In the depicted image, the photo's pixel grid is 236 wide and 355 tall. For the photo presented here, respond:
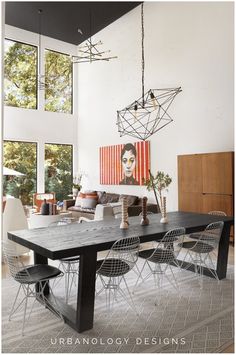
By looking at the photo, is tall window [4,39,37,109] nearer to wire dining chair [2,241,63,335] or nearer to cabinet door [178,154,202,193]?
cabinet door [178,154,202,193]

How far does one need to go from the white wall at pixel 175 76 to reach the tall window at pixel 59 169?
1.15m

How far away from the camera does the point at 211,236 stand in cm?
430

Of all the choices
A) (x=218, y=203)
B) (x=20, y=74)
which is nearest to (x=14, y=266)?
(x=218, y=203)

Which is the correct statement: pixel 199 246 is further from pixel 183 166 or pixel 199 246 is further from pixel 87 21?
pixel 87 21

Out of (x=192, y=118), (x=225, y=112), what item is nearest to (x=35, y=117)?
(x=192, y=118)

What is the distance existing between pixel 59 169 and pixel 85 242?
26.5ft

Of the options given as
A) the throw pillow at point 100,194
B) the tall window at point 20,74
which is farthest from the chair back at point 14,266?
the tall window at point 20,74

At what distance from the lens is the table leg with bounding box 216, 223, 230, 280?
14.1 ft

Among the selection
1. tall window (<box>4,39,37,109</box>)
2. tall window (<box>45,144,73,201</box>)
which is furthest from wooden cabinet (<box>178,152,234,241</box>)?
tall window (<box>4,39,37,109</box>)

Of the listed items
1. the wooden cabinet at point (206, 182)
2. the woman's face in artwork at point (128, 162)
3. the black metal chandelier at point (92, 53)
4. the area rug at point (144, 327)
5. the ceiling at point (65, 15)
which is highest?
the ceiling at point (65, 15)

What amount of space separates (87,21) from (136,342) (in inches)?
353

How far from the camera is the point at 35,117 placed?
10305mm

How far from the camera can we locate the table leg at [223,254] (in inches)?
169

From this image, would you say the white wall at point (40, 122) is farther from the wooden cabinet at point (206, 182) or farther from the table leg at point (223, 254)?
the table leg at point (223, 254)
